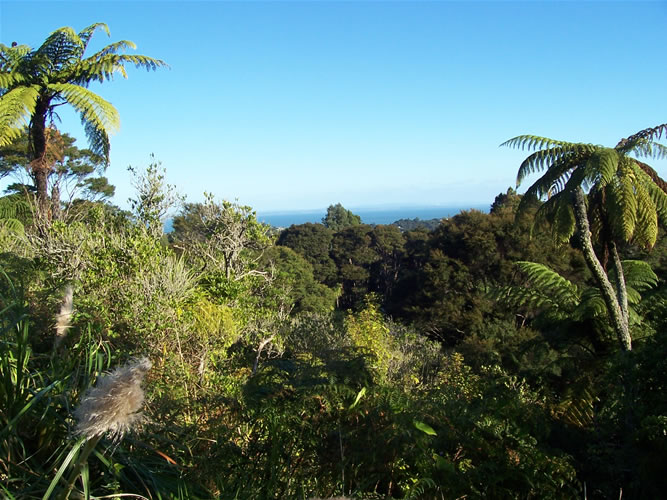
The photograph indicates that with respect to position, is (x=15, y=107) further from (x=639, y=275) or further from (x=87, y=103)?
(x=639, y=275)

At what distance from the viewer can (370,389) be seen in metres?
3.20

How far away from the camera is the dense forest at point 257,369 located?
2217mm

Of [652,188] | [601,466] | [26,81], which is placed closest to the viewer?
[601,466]

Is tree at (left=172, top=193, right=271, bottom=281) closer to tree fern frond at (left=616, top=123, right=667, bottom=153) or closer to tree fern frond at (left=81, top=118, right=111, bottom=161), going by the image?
tree fern frond at (left=81, top=118, right=111, bottom=161)

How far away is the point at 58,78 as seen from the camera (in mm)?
7270

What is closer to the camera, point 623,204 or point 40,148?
point 623,204

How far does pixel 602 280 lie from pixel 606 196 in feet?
4.27

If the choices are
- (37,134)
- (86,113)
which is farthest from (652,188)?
(37,134)

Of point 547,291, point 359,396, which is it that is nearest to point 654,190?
point 547,291

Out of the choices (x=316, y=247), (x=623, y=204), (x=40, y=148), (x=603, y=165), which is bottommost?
(x=316, y=247)

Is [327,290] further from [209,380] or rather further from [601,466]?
[601,466]

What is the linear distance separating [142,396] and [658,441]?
12.2 feet

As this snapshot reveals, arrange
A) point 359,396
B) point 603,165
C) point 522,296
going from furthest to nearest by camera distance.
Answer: point 522,296
point 603,165
point 359,396

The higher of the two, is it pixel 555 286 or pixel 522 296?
pixel 555 286
